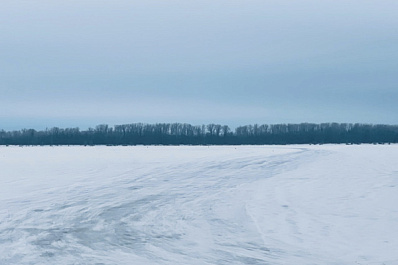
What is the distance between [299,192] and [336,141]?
101549mm

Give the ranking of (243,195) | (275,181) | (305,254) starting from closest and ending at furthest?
1. (305,254)
2. (243,195)
3. (275,181)

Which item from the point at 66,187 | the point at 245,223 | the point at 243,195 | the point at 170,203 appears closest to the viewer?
the point at 245,223

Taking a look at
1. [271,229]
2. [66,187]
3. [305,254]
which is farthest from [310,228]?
[66,187]

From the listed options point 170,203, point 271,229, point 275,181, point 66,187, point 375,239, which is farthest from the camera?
point 275,181

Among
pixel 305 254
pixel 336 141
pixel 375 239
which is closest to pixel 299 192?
pixel 375 239

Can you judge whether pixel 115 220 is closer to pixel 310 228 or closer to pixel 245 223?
pixel 245 223

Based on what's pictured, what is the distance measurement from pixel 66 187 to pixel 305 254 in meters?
8.50

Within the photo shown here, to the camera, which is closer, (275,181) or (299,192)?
(299,192)

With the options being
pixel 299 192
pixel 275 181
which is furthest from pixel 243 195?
pixel 275 181

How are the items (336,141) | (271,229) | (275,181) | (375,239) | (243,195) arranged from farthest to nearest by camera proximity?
(336,141) < (275,181) < (243,195) < (271,229) < (375,239)

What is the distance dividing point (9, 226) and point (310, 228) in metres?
4.43

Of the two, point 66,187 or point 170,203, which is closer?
point 170,203

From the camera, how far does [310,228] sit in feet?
25.2

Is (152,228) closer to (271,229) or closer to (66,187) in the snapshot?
(271,229)
